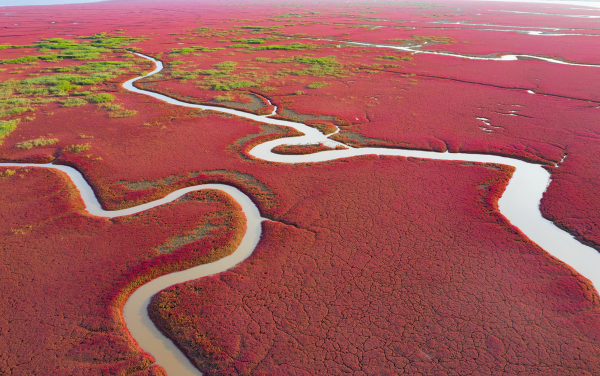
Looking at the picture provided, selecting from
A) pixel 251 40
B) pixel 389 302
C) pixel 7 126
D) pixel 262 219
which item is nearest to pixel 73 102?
pixel 7 126

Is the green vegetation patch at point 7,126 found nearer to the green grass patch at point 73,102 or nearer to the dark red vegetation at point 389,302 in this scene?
the green grass patch at point 73,102

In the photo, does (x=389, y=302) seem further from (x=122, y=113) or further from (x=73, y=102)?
(x=73, y=102)

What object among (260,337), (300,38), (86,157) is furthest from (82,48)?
(260,337)

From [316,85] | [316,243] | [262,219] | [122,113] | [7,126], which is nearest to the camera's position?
[316,243]

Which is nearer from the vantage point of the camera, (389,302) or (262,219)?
(389,302)

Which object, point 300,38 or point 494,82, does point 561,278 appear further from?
point 300,38

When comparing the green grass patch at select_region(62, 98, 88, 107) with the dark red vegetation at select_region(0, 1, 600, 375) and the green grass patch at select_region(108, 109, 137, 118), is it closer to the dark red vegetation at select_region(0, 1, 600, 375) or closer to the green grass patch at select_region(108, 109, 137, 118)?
the dark red vegetation at select_region(0, 1, 600, 375)

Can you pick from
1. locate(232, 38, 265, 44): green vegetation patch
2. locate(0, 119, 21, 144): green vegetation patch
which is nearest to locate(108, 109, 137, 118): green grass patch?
locate(0, 119, 21, 144): green vegetation patch
